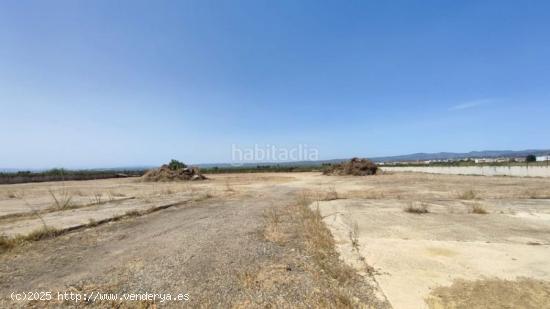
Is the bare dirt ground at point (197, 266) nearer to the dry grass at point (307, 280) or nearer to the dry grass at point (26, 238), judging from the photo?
the dry grass at point (307, 280)

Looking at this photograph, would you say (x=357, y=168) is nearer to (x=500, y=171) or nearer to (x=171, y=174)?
(x=500, y=171)

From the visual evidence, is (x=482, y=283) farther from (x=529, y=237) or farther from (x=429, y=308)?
(x=529, y=237)

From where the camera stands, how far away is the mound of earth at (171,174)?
95.5 ft

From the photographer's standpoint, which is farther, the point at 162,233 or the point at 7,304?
the point at 162,233

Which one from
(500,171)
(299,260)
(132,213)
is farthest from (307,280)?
(500,171)

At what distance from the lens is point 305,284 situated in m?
3.48

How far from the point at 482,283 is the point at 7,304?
5.51 metres

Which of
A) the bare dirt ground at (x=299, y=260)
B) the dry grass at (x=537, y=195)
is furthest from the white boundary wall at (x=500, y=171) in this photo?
the bare dirt ground at (x=299, y=260)

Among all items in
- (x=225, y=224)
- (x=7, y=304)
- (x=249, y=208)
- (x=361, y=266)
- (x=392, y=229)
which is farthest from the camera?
(x=249, y=208)

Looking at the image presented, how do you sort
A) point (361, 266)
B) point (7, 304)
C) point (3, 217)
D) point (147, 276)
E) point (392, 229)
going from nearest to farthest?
point (7, 304), point (147, 276), point (361, 266), point (392, 229), point (3, 217)

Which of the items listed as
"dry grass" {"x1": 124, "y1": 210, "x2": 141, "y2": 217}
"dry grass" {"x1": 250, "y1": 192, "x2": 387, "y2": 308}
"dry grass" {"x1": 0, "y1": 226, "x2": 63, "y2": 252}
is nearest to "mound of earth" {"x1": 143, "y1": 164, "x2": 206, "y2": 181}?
"dry grass" {"x1": 124, "y1": 210, "x2": 141, "y2": 217}

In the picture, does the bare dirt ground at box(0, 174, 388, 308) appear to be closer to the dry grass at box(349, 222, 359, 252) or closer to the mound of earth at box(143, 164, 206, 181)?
the dry grass at box(349, 222, 359, 252)

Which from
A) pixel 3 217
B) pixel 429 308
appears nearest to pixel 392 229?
pixel 429 308

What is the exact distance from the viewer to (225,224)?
7.09 metres
